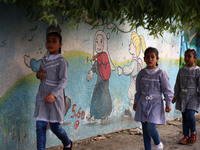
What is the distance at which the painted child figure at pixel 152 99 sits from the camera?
4047 millimetres

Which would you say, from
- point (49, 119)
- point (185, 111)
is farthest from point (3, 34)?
point (185, 111)

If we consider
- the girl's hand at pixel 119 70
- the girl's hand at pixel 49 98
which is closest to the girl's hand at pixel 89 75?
the girl's hand at pixel 119 70

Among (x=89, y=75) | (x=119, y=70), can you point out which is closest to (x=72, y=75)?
(x=89, y=75)

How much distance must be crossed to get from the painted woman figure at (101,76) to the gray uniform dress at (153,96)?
1.27 meters

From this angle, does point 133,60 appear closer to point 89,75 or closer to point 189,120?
point 89,75

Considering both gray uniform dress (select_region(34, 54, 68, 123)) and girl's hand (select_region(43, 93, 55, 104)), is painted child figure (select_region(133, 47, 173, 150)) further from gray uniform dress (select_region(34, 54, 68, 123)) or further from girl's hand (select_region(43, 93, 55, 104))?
girl's hand (select_region(43, 93, 55, 104))

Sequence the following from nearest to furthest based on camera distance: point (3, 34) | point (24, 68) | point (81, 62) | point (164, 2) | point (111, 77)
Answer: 1. point (164, 2)
2. point (3, 34)
3. point (24, 68)
4. point (81, 62)
5. point (111, 77)

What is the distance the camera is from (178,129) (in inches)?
259

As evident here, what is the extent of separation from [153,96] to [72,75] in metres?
1.47

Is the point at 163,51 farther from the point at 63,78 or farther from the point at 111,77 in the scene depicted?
the point at 63,78

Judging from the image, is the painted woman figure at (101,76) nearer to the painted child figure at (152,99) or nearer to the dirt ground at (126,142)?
the dirt ground at (126,142)

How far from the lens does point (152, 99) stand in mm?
4094

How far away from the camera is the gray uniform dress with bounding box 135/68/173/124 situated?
4059 millimetres

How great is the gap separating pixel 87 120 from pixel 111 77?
3.23 feet
